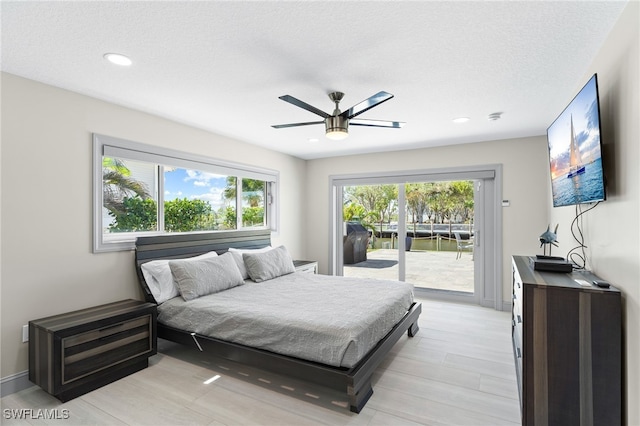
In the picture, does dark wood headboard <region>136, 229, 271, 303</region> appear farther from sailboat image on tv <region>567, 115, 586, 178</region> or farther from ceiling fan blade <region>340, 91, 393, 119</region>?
sailboat image on tv <region>567, 115, 586, 178</region>

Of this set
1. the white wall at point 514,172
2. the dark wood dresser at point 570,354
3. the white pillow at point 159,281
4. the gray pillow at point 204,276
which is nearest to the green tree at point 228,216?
the gray pillow at point 204,276

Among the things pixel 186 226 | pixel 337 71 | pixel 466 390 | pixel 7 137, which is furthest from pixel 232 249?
pixel 466 390

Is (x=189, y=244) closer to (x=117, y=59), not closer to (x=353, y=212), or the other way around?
(x=117, y=59)

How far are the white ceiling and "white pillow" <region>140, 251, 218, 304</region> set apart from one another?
1.64 m

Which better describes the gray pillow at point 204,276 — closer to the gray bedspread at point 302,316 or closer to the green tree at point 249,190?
the gray bedspread at point 302,316

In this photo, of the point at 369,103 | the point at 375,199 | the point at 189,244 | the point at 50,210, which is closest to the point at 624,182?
the point at 369,103

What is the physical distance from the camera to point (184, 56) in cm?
225

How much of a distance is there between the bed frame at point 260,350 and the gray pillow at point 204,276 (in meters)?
0.32

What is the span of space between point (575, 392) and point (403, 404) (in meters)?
1.06

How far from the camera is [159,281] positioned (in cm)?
329

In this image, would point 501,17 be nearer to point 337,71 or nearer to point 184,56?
point 337,71

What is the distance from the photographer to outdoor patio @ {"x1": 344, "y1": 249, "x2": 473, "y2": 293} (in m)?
5.16

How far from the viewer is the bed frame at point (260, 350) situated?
2.25 metres

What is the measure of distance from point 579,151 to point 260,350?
2.65m
